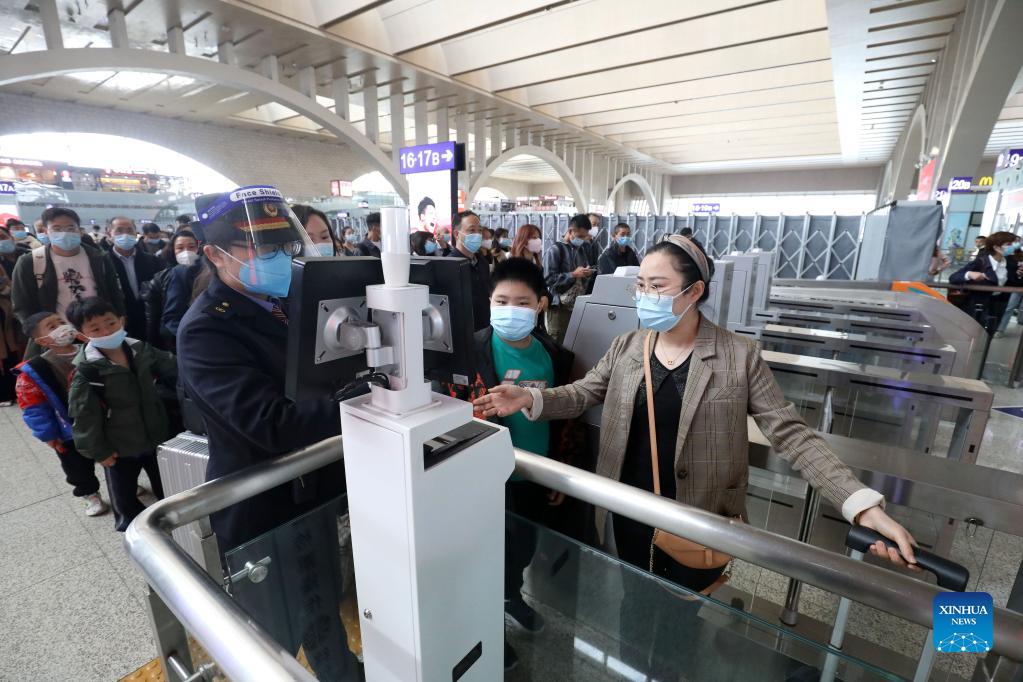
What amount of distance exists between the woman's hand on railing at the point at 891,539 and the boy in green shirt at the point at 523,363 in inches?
36.3

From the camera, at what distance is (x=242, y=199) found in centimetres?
125

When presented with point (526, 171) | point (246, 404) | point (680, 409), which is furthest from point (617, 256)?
point (526, 171)

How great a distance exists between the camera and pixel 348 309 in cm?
80

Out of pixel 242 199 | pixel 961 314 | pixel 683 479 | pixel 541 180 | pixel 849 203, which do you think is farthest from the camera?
pixel 541 180

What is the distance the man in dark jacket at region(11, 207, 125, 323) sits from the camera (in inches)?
132

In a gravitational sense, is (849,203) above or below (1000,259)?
above

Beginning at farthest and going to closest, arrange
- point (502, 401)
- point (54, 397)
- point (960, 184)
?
point (960, 184)
point (54, 397)
point (502, 401)

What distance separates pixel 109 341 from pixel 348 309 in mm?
2235

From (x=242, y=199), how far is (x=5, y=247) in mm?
5370

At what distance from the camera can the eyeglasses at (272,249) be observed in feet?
4.13

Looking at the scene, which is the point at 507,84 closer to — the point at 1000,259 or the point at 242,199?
the point at 1000,259

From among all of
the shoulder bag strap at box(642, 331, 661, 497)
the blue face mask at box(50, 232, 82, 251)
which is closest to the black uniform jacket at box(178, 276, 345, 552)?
the shoulder bag strap at box(642, 331, 661, 497)

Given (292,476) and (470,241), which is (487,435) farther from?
(470,241)

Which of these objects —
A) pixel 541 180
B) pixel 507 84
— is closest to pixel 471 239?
pixel 507 84
